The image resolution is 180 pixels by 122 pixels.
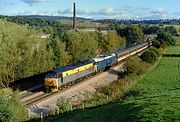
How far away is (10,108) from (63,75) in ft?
72.5

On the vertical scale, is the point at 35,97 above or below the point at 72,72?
below

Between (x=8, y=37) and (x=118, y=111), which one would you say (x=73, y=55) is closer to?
(x=8, y=37)

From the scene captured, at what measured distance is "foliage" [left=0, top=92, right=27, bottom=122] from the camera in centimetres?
2622

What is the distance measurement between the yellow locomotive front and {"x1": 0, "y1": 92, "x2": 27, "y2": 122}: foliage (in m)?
17.7

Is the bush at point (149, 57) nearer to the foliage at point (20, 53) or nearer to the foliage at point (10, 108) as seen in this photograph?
the foliage at point (20, 53)

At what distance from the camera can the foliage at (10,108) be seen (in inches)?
1032

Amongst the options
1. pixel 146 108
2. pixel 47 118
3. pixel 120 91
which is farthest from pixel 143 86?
pixel 146 108

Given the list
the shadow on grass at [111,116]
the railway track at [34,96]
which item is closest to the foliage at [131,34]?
the railway track at [34,96]

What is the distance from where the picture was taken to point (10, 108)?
26.5 m

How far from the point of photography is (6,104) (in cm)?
2655

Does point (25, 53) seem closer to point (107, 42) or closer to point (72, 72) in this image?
point (72, 72)

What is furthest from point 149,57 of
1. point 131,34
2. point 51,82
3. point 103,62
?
point 131,34

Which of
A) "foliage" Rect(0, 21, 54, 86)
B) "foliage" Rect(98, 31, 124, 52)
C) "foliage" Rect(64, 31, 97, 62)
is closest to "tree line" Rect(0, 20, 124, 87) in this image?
"foliage" Rect(0, 21, 54, 86)

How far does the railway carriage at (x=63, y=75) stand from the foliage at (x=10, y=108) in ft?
58.5
